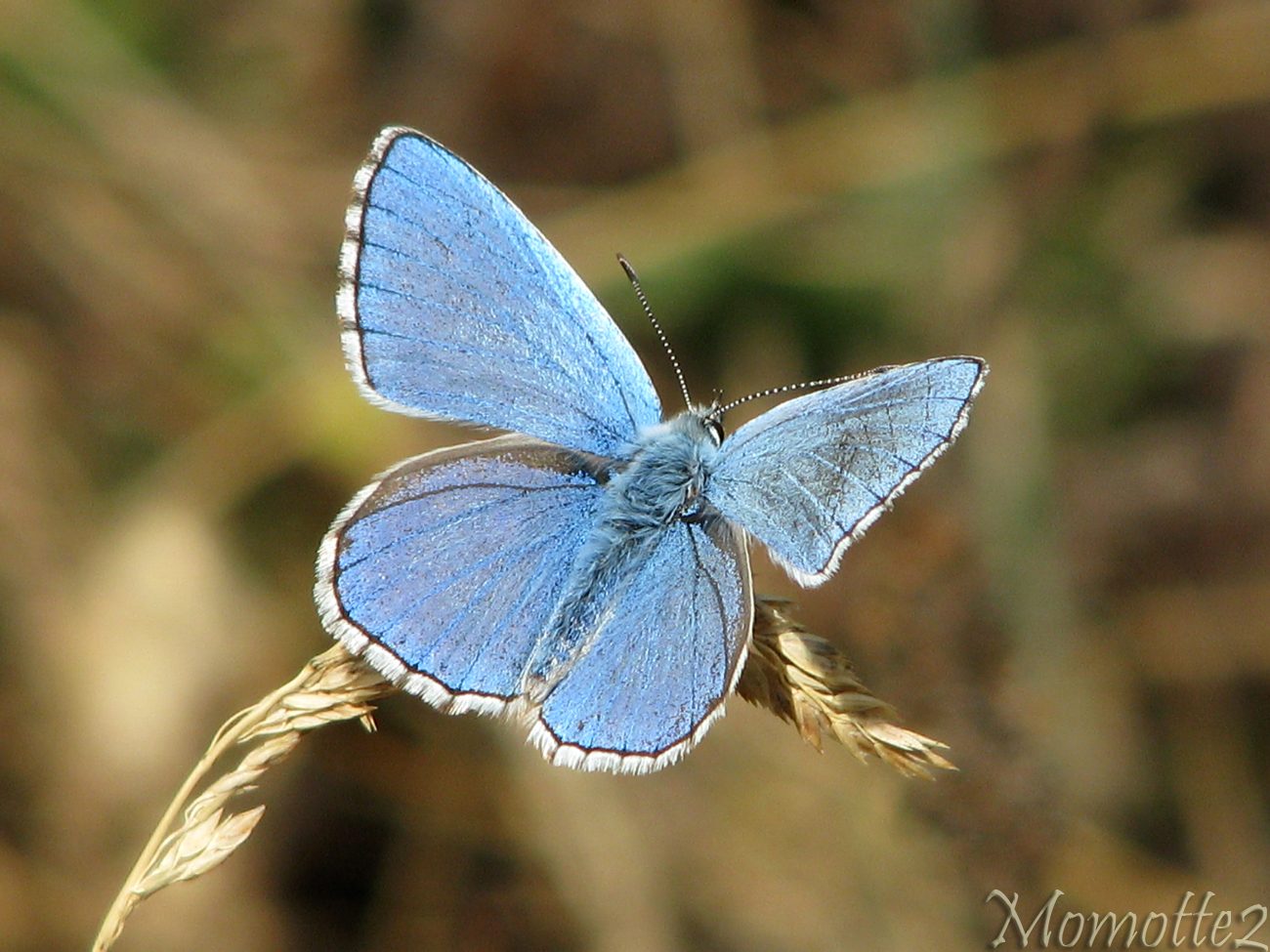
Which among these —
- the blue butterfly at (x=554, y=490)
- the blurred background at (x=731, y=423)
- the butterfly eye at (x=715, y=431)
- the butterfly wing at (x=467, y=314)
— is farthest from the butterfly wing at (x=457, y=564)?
the blurred background at (x=731, y=423)

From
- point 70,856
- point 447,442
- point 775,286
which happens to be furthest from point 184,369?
point 775,286

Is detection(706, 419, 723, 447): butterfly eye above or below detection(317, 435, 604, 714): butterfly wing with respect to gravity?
below

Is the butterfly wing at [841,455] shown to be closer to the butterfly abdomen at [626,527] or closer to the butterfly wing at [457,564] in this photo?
the butterfly abdomen at [626,527]

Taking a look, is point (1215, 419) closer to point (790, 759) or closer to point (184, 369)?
point (790, 759)
